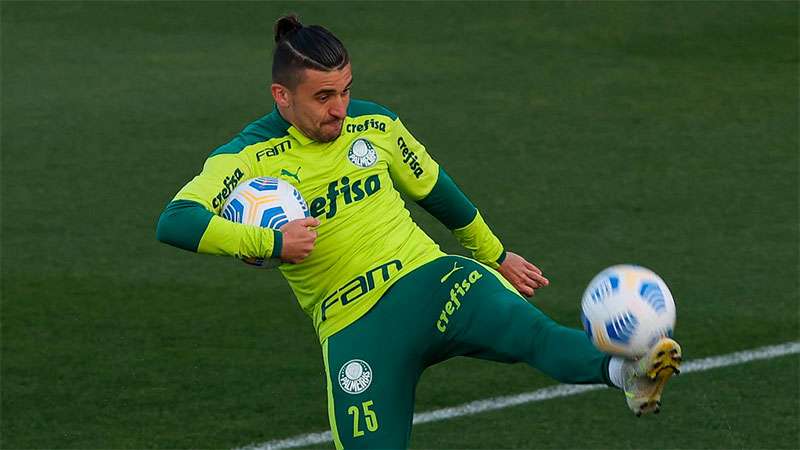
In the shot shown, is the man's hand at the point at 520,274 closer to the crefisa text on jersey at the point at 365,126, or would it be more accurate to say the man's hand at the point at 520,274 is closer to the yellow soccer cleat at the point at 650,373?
the crefisa text on jersey at the point at 365,126

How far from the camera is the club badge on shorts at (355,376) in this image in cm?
595

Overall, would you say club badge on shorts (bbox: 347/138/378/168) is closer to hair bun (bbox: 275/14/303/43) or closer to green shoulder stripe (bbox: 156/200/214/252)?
hair bun (bbox: 275/14/303/43)

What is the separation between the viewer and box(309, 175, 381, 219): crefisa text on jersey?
20.2 feet

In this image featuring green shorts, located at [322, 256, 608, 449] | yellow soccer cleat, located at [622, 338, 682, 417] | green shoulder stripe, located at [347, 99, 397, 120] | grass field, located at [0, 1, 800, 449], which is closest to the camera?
yellow soccer cleat, located at [622, 338, 682, 417]

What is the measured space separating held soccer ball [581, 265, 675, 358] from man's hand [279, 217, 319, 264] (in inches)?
41.1

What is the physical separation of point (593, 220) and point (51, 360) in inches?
174

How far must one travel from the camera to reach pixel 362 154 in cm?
630

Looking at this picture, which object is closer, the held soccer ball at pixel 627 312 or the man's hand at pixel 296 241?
the held soccer ball at pixel 627 312

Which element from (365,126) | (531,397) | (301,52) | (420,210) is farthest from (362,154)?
(420,210)

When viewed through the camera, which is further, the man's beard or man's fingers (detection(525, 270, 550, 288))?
man's fingers (detection(525, 270, 550, 288))

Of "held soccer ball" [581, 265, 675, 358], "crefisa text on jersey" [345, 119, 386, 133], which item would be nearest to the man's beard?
"crefisa text on jersey" [345, 119, 386, 133]

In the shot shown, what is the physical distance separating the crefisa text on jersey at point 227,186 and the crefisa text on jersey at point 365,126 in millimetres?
546

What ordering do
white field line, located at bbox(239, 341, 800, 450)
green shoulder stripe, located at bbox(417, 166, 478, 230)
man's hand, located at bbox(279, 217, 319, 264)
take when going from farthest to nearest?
white field line, located at bbox(239, 341, 800, 450) → green shoulder stripe, located at bbox(417, 166, 478, 230) → man's hand, located at bbox(279, 217, 319, 264)

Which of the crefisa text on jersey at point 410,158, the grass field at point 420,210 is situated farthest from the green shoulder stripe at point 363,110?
the grass field at point 420,210
